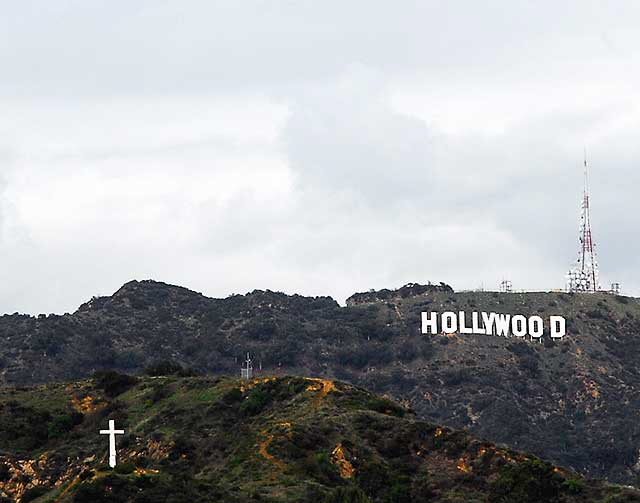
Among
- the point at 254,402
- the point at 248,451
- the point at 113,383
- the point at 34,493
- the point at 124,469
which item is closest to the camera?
the point at 124,469

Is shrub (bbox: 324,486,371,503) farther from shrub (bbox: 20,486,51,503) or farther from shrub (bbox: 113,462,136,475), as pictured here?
shrub (bbox: 20,486,51,503)

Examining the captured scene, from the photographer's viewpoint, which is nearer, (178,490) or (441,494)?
(178,490)

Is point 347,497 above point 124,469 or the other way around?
the other way around

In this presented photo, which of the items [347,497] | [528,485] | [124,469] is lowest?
[347,497]

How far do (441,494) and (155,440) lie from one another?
2867 centimetres

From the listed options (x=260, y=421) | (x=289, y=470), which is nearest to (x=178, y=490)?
(x=289, y=470)

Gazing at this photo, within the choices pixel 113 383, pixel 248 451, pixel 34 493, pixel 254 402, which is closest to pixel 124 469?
pixel 248 451

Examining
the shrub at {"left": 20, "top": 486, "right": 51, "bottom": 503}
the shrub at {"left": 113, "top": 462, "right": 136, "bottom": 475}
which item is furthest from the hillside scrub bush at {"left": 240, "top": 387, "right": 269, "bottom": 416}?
the shrub at {"left": 113, "top": 462, "right": 136, "bottom": 475}

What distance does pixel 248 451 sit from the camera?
125 meters

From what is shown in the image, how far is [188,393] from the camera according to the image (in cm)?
15162

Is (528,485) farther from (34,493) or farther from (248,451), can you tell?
(34,493)

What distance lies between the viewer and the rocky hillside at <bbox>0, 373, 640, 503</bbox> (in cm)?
10888

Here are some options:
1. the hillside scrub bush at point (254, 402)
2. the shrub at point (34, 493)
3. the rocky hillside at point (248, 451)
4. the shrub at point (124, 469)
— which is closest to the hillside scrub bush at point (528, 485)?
the rocky hillside at point (248, 451)

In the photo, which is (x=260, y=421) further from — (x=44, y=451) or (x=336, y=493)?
(x=336, y=493)
